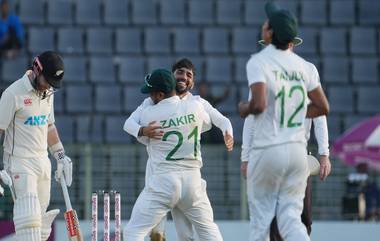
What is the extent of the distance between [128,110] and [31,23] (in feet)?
6.85

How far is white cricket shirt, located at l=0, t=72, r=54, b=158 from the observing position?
31.2 feet

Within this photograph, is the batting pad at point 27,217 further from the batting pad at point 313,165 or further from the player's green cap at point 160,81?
the batting pad at point 313,165

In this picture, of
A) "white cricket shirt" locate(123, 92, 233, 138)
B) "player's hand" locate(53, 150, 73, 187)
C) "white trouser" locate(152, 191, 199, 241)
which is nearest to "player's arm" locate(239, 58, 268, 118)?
"white cricket shirt" locate(123, 92, 233, 138)

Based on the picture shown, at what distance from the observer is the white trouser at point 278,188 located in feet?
25.6

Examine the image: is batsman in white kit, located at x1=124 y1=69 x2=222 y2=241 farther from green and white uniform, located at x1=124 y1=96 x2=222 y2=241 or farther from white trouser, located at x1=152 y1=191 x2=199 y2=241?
white trouser, located at x1=152 y1=191 x2=199 y2=241

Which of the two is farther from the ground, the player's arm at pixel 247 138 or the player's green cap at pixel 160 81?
the player's green cap at pixel 160 81

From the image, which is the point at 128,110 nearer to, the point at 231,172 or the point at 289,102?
the point at 231,172

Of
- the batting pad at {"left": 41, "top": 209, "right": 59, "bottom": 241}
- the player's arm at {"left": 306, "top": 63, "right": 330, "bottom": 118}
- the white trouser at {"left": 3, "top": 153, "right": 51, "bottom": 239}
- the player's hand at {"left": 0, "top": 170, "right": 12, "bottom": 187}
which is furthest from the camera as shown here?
the batting pad at {"left": 41, "top": 209, "right": 59, "bottom": 241}

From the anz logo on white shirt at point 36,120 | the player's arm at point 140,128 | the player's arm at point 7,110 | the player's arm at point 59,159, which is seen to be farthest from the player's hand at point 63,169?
the player's arm at point 140,128

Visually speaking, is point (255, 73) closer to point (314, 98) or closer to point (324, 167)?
point (314, 98)

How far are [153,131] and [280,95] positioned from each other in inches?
61.3

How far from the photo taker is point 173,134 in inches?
362

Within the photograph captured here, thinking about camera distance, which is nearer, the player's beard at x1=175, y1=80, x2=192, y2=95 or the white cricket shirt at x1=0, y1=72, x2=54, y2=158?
the white cricket shirt at x1=0, y1=72, x2=54, y2=158

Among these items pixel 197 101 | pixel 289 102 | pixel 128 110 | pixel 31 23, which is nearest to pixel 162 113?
pixel 197 101
